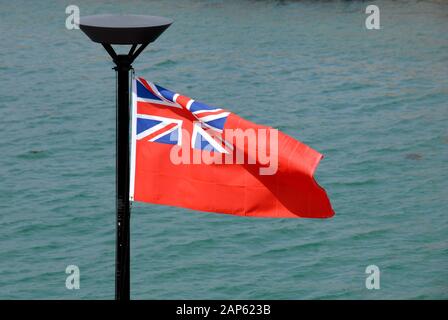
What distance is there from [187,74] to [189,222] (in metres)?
15.2

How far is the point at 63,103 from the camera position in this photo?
3862cm

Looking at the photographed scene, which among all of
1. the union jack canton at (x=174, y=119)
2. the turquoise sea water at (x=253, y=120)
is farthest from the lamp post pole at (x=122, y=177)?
the turquoise sea water at (x=253, y=120)

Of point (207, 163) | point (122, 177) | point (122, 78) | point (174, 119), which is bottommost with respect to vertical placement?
point (122, 177)

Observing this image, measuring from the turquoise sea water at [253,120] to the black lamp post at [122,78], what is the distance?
1121 cm

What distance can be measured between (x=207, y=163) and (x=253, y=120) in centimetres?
2351

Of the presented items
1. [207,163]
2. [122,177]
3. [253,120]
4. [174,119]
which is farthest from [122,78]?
[253,120]

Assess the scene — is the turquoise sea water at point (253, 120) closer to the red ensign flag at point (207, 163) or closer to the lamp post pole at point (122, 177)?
the red ensign flag at point (207, 163)

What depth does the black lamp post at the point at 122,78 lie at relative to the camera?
36.1ft

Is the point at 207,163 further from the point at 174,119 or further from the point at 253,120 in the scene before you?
the point at 253,120

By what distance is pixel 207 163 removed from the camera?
1268cm

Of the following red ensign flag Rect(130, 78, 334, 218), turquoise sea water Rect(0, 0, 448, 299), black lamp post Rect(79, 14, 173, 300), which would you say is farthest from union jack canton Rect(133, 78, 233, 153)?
turquoise sea water Rect(0, 0, 448, 299)

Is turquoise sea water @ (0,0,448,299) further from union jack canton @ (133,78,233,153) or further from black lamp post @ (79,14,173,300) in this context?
black lamp post @ (79,14,173,300)

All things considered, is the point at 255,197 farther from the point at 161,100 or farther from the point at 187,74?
the point at 187,74
